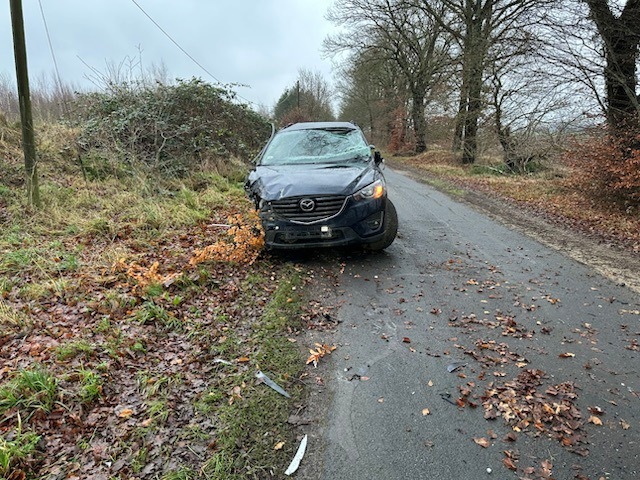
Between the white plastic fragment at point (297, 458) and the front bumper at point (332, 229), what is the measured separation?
8.69 feet

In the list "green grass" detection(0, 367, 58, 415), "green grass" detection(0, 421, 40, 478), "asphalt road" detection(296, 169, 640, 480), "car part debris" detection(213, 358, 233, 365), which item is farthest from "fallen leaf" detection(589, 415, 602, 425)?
"green grass" detection(0, 367, 58, 415)

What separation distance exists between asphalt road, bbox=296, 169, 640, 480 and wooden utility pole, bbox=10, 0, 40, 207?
15.6 feet

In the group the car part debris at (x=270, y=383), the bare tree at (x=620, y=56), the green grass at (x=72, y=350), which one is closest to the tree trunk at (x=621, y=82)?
the bare tree at (x=620, y=56)

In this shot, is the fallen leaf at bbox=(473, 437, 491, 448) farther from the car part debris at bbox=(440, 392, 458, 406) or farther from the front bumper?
the front bumper

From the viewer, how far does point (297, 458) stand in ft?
7.39

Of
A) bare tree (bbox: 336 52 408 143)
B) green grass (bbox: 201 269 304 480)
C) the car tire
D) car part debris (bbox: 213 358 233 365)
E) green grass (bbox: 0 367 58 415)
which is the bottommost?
green grass (bbox: 201 269 304 480)

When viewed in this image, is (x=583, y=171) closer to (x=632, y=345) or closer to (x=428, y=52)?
(x=632, y=345)

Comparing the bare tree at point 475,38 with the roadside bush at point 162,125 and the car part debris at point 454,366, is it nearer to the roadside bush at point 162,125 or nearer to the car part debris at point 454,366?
the roadside bush at point 162,125

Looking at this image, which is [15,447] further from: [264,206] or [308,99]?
[308,99]

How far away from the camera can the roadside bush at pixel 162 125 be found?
30.9 ft

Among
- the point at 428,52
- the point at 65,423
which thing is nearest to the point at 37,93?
the point at 65,423

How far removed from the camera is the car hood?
4680 millimetres

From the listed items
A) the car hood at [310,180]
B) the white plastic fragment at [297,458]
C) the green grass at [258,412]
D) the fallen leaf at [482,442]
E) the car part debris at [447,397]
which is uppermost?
the car hood at [310,180]

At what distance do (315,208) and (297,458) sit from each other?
2.91 metres
